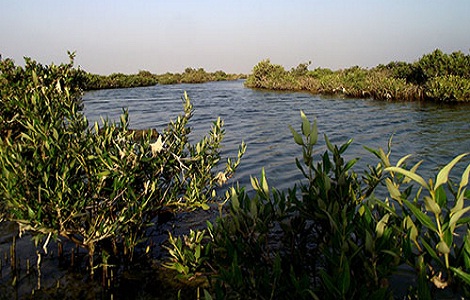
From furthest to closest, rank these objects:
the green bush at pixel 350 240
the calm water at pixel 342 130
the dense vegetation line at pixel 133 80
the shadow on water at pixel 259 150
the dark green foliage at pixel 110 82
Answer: the dense vegetation line at pixel 133 80 < the dark green foliage at pixel 110 82 < the calm water at pixel 342 130 < the shadow on water at pixel 259 150 < the green bush at pixel 350 240

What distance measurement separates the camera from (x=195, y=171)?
16.2 feet

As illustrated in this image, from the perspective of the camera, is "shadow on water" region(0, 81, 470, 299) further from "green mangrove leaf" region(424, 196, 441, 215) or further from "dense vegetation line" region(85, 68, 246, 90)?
"dense vegetation line" region(85, 68, 246, 90)

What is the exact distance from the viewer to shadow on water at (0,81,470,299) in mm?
4258

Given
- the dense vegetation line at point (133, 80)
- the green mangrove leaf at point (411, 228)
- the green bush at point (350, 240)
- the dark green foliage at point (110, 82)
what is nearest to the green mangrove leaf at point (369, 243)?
the green bush at point (350, 240)

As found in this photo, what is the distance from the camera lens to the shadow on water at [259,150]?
168 inches

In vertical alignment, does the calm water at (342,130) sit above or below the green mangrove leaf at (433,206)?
below

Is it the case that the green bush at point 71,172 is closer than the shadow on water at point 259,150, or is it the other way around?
the green bush at point 71,172

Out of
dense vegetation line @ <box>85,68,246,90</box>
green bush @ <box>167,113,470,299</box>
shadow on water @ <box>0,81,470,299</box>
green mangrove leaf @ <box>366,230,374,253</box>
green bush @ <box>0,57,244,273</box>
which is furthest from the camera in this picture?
dense vegetation line @ <box>85,68,246,90</box>

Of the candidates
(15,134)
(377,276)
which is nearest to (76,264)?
(15,134)

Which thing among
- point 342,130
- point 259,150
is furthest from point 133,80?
point 259,150

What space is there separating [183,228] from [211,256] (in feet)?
9.78

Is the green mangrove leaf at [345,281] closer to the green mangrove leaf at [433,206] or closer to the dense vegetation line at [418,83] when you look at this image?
Answer: the green mangrove leaf at [433,206]

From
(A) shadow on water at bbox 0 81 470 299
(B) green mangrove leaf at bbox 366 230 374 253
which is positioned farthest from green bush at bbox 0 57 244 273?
(B) green mangrove leaf at bbox 366 230 374 253

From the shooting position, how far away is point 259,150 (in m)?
12.1
